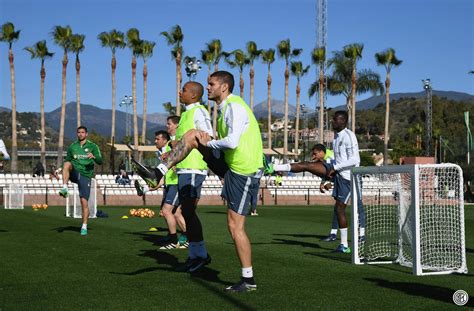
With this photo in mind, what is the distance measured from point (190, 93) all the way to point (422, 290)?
387cm

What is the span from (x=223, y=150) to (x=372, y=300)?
6.70ft

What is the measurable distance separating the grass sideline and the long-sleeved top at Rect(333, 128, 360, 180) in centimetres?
137

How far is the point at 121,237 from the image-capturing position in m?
14.9

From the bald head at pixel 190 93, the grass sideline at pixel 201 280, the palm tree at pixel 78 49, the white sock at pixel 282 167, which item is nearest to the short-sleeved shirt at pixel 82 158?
the grass sideline at pixel 201 280

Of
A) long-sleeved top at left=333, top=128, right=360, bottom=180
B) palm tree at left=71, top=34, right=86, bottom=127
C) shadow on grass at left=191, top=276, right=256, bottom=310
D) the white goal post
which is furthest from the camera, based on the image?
palm tree at left=71, top=34, right=86, bottom=127

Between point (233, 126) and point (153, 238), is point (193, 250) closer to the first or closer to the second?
point (233, 126)

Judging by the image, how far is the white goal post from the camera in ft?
30.4

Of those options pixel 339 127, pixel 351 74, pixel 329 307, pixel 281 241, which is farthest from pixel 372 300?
pixel 351 74

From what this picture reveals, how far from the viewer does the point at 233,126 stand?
7.56 m

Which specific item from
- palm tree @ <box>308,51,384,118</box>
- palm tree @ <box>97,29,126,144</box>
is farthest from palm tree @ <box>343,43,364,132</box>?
palm tree @ <box>97,29,126,144</box>

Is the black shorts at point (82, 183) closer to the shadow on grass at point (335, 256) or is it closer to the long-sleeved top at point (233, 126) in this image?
the shadow on grass at point (335, 256)

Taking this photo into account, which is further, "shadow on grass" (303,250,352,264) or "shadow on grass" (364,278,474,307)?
"shadow on grass" (303,250,352,264)

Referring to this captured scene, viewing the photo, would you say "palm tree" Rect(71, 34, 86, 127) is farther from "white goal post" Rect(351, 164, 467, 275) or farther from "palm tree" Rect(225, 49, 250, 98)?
"white goal post" Rect(351, 164, 467, 275)

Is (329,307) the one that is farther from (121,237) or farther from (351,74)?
(351,74)
